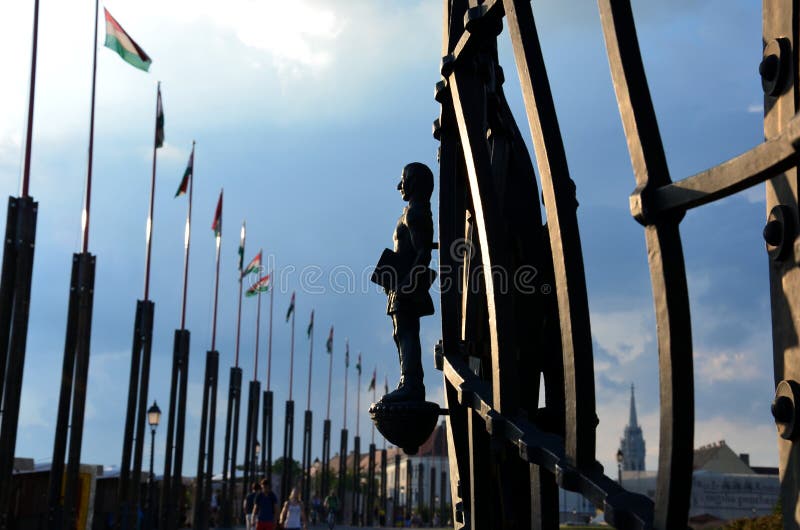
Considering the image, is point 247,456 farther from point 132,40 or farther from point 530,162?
point 530,162

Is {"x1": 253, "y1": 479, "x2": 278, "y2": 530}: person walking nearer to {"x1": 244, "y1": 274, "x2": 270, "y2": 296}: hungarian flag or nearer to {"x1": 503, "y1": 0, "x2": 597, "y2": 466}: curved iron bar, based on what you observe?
{"x1": 503, "y1": 0, "x2": 597, "y2": 466}: curved iron bar


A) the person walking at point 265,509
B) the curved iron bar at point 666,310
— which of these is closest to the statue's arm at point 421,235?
Result: the curved iron bar at point 666,310

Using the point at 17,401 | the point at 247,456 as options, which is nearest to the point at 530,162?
the point at 17,401

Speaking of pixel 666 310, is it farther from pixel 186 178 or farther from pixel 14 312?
pixel 186 178

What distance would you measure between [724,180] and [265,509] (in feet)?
37.8

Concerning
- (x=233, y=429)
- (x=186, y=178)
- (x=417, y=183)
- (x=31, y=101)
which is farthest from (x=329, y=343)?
(x=417, y=183)

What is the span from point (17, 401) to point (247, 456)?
108ft

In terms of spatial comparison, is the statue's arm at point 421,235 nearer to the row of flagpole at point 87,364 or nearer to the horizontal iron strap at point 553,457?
the horizontal iron strap at point 553,457

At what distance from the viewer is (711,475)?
85.1 m

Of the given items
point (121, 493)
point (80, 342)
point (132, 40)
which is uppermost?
point (132, 40)

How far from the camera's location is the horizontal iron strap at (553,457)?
8.97 ft

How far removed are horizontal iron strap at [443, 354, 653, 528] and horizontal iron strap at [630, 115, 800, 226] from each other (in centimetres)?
83

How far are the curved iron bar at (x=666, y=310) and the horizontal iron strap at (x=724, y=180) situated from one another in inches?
1.3

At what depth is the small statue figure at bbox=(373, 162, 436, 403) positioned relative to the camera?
4.57 metres
